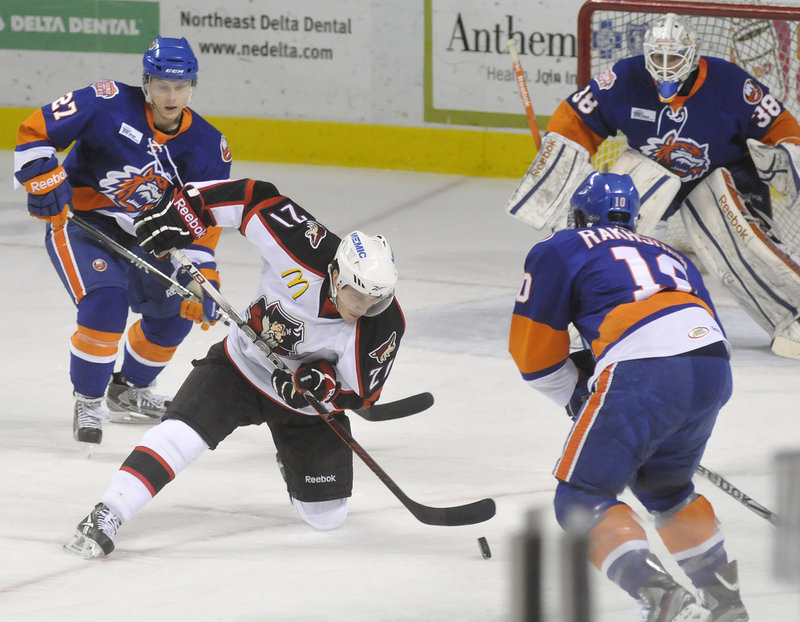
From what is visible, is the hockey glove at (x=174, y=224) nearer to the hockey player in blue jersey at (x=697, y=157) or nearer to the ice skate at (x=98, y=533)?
the ice skate at (x=98, y=533)

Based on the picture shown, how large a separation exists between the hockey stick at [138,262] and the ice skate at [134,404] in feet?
1.54

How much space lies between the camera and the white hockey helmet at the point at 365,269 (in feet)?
9.37

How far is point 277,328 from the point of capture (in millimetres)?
3094

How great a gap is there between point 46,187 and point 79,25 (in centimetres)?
437

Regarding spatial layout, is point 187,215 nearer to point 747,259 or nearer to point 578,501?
point 578,501

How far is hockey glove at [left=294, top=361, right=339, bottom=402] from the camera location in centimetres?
A: 303

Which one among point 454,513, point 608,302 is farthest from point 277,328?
point 608,302

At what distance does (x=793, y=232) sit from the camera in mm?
5105

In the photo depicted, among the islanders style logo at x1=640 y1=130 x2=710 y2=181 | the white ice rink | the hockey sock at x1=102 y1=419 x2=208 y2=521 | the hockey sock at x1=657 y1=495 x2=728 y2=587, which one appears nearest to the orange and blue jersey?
the islanders style logo at x1=640 y1=130 x2=710 y2=181

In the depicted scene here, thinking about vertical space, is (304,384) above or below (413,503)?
above

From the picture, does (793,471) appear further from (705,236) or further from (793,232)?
(793,232)

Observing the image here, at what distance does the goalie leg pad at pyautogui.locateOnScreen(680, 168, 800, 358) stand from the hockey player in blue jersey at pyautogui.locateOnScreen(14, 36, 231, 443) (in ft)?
5.58

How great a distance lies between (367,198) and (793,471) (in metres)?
5.40

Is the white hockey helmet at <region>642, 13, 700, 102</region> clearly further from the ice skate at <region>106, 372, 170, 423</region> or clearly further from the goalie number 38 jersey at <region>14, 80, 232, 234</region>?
the ice skate at <region>106, 372, 170, 423</region>
